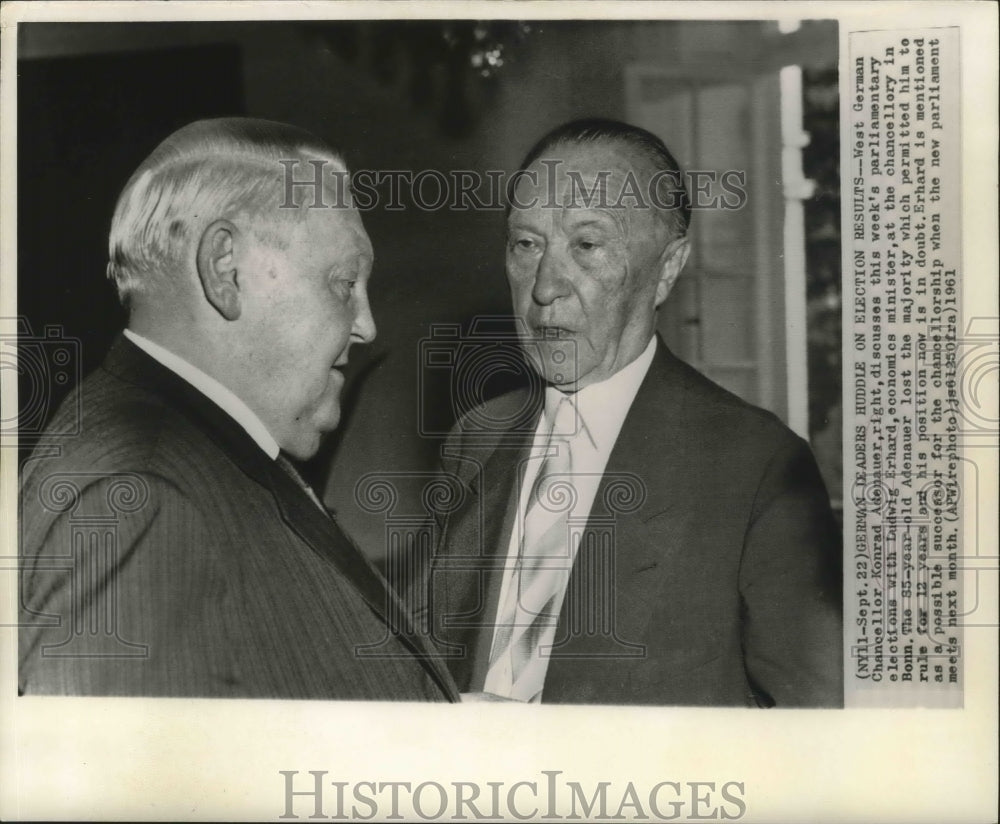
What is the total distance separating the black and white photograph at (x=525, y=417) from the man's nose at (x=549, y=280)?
2 cm

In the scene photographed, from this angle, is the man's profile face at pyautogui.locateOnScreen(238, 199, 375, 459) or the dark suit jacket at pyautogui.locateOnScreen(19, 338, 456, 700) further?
the man's profile face at pyautogui.locateOnScreen(238, 199, 375, 459)

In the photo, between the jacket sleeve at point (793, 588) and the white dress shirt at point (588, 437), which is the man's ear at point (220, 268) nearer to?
the white dress shirt at point (588, 437)

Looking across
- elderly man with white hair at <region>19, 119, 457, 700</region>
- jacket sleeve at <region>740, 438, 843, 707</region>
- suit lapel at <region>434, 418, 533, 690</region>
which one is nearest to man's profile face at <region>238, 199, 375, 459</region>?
elderly man with white hair at <region>19, 119, 457, 700</region>

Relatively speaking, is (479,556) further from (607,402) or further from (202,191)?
(202,191)

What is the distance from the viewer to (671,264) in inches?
132

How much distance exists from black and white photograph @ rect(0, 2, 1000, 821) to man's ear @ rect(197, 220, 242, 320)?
0.6 inches

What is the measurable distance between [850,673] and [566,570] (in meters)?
0.99

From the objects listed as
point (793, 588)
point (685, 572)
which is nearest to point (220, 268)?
point (685, 572)

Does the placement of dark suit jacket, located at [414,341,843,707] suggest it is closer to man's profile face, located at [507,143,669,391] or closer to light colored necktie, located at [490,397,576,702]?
light colored necktie, located at [490,397,576,702]

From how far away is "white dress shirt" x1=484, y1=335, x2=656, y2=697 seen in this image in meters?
3.35

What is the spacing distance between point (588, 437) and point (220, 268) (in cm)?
133

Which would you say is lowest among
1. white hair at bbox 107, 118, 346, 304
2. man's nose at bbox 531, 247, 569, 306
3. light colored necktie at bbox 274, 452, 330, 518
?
light colored necktie at bbox 274, 452, 330, 518

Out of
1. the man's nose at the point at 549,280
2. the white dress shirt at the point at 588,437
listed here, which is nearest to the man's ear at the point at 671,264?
the white dress shirt at the point at 588,437

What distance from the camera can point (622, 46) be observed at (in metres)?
3.38
